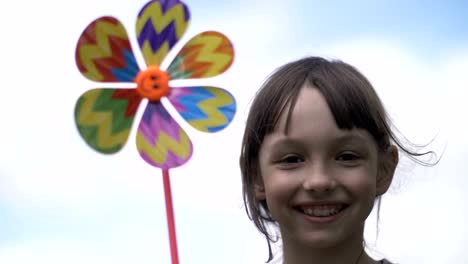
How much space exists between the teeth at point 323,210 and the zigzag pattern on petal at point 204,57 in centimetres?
203

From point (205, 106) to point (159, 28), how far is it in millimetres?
418


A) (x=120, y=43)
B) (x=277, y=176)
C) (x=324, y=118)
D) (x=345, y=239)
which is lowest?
(x=345, y=239)

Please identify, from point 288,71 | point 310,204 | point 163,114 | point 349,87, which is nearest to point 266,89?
point 288,71

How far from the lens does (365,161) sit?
1688 mm

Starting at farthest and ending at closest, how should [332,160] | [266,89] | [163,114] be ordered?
1. [163,114]
2. [266,89]
3. [332,160]

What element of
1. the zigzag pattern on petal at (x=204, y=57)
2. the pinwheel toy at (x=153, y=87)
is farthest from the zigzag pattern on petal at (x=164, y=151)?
the zigzag pattern on petal at (x=204, y=57)

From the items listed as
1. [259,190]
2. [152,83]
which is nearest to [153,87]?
[152,83]

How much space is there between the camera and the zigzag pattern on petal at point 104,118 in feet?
11.2

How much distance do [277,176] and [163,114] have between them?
76.1 inches

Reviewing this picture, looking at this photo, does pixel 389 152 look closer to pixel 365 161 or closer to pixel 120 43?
pixel 365 161

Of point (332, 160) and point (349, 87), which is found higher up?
point (349, 87)

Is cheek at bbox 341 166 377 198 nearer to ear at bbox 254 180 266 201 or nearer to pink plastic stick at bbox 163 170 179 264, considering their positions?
ear at bbox 254 180 266 201

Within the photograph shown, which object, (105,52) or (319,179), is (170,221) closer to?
(105,52)

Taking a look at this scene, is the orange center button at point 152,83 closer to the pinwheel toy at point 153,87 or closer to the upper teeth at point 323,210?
the pinwheel toy at point 153,87
